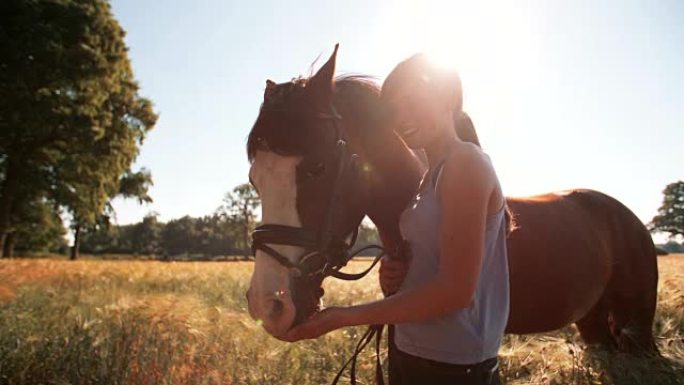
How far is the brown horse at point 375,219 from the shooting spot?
203 cm

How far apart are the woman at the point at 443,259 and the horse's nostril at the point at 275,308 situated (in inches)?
4.3

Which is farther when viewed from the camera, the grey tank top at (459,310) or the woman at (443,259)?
the grey tank top at (459,310)

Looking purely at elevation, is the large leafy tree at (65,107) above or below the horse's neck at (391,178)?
above

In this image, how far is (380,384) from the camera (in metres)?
2.58

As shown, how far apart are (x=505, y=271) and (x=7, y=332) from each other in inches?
195

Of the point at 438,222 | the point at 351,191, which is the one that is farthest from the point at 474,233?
the point at 351,191

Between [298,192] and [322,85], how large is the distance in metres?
0.67

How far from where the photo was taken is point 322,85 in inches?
94.7

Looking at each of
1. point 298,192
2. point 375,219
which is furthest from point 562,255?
point 298,192

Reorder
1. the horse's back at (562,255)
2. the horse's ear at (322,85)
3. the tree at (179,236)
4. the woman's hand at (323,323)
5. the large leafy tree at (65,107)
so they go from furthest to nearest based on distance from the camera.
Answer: the tree at (179,236) → the large leafy tree at (65,107) → the horse's back at (562,255) → the horse's ear at (322,85) → the woman's hand at (323,323)

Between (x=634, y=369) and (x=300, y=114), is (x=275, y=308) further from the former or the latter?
(x=634, y=369)

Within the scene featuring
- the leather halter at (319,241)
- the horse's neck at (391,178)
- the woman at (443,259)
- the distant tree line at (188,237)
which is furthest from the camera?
the distant tree line at (188,237)

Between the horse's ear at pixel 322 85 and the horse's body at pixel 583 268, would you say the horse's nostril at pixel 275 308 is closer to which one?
the horse's ear at pixel 322 85

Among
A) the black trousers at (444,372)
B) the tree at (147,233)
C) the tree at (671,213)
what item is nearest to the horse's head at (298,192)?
the black trousers at (444,372)
